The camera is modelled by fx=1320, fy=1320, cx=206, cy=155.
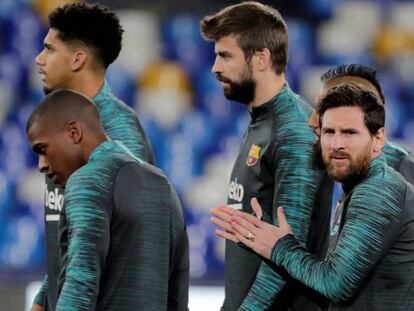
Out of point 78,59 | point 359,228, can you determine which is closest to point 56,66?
point 78,59

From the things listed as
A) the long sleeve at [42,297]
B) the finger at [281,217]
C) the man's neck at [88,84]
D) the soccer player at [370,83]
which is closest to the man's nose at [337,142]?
the finger at [281,217]

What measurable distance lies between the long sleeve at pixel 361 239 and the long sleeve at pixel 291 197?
375 millimetres

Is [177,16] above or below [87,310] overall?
above

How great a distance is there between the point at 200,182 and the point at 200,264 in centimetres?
36

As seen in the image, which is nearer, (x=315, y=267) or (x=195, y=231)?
(x=315, y=267)

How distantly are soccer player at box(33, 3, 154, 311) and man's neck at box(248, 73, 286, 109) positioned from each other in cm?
36

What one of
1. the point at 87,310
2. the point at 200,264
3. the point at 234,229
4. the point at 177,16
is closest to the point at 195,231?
the point at 200,264

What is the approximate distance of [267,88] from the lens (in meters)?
3.86

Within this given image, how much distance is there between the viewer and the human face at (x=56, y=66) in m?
3.99

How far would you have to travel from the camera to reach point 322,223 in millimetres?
3750

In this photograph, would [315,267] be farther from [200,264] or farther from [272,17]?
[200,264]

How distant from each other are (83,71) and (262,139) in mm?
617

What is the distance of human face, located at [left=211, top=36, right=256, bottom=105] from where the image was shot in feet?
12.7

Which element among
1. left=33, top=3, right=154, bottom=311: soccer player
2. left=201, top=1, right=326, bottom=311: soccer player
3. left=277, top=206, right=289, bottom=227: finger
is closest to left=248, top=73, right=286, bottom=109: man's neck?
left=201, top=1, right=326, bottom=311: soccer player
